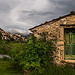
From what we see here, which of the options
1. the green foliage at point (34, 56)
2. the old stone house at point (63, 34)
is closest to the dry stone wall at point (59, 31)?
the old stone house at point (63, 34)

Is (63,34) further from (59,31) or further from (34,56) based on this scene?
(34,56)

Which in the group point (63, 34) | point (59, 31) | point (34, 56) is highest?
point (59, 31)

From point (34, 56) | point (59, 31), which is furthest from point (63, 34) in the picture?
point (34, 56)

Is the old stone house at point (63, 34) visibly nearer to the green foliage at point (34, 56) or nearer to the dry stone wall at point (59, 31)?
the dry stone wall at point (59, 31)

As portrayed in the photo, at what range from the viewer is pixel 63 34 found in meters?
5.79

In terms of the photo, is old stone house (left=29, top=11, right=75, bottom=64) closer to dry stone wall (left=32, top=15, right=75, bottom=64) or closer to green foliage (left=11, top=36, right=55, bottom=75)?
dry stone wall (left=32, top=15, right=75, bottom=64)

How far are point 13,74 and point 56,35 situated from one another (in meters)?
2.97

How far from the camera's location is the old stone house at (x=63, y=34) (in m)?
5.76

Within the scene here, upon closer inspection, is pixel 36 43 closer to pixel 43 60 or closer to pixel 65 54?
pixel 43 60

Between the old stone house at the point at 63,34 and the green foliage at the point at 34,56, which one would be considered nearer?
the green foliage at the point at 34,56

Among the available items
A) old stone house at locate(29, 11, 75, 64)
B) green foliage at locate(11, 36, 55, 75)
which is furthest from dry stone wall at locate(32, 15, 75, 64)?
green foliage at locate(11, 36, 55, 75)

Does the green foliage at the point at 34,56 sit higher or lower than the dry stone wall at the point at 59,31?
lower

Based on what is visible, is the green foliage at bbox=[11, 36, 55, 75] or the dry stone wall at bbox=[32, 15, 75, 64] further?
the dry stone wall at bbox=[32, 15, 75, 64]

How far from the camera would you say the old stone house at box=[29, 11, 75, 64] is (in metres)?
5.76
